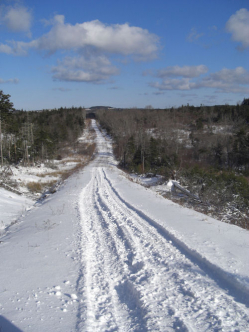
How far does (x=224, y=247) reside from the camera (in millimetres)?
5660

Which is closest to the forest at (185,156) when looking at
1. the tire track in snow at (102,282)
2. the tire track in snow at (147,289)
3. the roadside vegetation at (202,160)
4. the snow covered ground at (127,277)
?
the roadside vegetation at (202,160)

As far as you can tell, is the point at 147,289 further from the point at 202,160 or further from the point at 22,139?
the point at 202,160

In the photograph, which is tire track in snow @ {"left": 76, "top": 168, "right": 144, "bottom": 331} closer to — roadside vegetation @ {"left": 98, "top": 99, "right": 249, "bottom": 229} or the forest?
the forest

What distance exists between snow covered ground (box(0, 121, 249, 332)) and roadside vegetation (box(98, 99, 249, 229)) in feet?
17.9

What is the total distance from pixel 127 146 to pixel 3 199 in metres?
38.3

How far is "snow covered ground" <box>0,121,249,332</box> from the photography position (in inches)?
135

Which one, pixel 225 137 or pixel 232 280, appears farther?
pixel 225 137

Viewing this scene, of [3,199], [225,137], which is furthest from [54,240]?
[225,137]

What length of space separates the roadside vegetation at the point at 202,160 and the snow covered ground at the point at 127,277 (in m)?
5.45

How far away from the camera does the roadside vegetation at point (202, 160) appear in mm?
15688

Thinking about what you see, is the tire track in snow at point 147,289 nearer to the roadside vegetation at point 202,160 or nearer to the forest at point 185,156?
the forest at point 185,156

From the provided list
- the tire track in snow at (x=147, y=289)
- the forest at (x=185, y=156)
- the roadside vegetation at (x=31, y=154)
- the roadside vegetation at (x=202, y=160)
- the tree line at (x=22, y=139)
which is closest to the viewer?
the tire track in snow at (x=147, y=289)

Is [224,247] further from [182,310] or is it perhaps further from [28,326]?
[28,326]

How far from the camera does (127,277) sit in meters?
4.64
